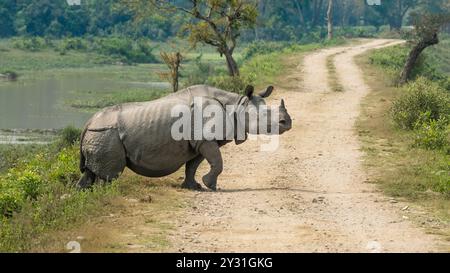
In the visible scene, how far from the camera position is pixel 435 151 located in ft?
55.1

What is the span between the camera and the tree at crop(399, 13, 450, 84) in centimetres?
2981

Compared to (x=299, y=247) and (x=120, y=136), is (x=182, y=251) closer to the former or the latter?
(x=299, y=247)

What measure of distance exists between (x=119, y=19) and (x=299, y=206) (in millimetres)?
69930

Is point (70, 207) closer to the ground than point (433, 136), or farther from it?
farther from it

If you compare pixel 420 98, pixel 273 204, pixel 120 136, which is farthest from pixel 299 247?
pixel 420 98

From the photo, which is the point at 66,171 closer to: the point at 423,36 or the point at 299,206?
the point at 299,206

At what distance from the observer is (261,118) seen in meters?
13.1

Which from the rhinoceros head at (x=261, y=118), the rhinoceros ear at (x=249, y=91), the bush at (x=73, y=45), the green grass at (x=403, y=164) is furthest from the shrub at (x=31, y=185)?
the bush at (x=73, y=45)

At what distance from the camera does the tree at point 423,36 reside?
2981cm

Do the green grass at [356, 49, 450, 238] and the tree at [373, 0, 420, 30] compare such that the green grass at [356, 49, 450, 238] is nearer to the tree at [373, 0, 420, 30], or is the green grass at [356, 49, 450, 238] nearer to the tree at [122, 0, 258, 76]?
the tree at [122, 0, 258, 76]

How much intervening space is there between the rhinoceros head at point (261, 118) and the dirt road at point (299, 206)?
866 mm

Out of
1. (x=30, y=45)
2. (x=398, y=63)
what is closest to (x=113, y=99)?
(x=398, y=63)

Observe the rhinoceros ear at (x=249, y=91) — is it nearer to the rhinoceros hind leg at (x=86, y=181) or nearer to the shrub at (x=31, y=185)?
the rhinoceros hind leg at (x=86, y=181)
